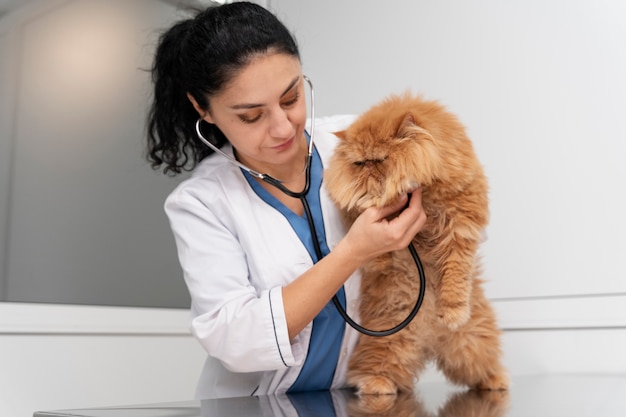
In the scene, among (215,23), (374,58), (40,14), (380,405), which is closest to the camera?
(380,405)

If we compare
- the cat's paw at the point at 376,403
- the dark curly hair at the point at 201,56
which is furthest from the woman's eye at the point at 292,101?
the cat's paw at the point at 376,403

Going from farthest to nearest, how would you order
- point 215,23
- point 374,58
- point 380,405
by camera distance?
point 374,58 < point 215,23 < point 380,405

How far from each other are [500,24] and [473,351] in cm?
121

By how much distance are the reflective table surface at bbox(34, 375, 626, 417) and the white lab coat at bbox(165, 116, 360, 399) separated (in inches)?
4.0

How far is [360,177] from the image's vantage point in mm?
1487

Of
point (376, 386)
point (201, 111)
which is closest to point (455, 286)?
point (376, 386)

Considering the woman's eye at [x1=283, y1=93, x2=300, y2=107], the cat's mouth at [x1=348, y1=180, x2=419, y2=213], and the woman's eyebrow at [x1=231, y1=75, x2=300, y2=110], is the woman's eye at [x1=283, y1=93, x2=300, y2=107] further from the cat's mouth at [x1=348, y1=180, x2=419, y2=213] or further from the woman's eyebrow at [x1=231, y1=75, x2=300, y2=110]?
the cat's mouth at [x1=348, y1=180, x2=419, y2=213]

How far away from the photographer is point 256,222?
1.69 meters

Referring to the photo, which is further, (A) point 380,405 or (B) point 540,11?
(B) point 540,11

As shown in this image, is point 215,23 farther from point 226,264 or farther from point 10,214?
point 10,214

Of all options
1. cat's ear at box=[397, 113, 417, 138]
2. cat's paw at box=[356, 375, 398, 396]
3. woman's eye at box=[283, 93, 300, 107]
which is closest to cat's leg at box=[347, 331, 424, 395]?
cat's paw at box=[356, 375, 398, 396]

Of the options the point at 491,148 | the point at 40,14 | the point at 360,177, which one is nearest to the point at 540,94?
the point at 491,148

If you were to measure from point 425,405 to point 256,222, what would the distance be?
0.61 metres

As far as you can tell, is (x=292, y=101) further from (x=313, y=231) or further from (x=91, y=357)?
(x=91, y=357)
